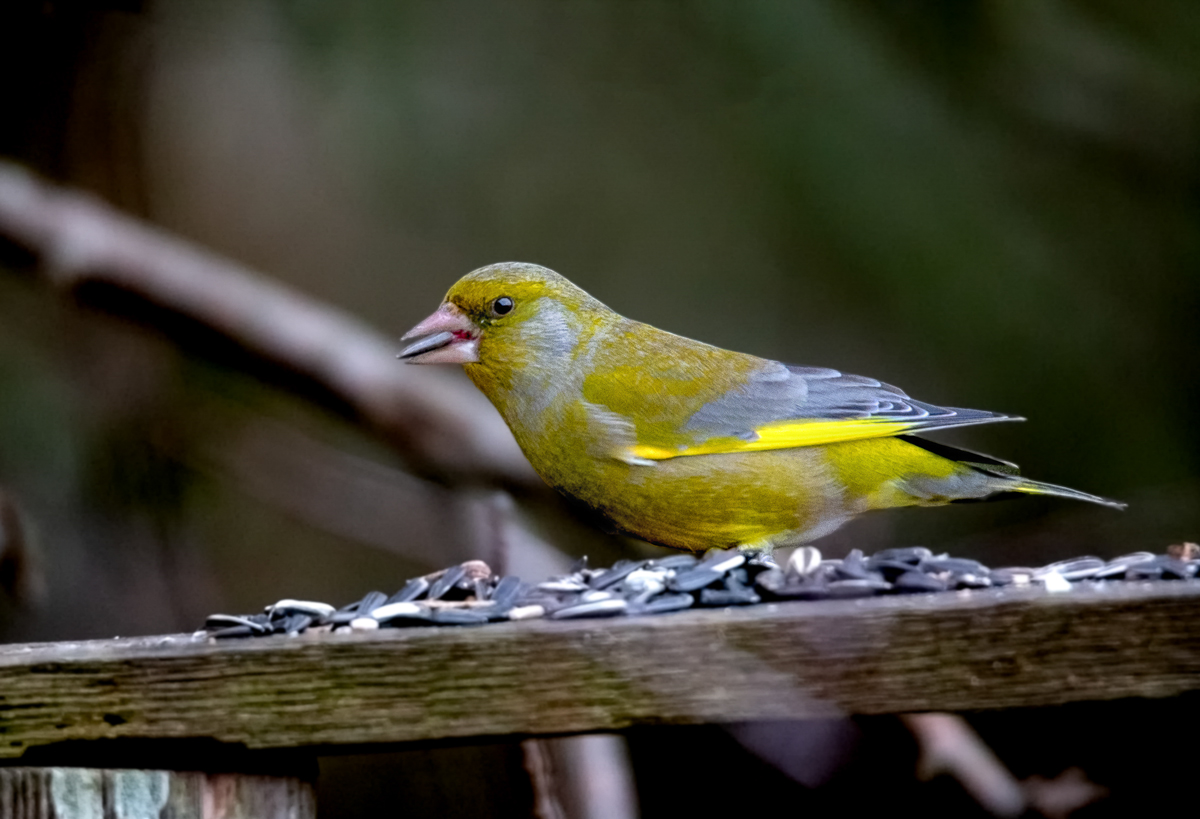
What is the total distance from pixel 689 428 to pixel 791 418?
0.69ft

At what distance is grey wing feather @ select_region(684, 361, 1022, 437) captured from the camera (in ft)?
7.74

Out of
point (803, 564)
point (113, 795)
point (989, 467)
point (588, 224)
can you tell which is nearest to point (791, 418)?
point (989, 467)

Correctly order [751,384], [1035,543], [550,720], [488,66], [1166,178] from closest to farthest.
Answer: [550,720] < [751,384] < [1035,543] < [1166,178] < [488,66]

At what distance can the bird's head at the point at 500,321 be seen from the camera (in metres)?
2.46

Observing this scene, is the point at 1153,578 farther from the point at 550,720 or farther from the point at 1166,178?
the point at 1166,178

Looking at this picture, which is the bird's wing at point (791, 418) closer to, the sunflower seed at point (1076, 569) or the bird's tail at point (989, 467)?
the bird's tail at point (989, 467)

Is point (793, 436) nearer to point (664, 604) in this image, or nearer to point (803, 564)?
point (803, 564)

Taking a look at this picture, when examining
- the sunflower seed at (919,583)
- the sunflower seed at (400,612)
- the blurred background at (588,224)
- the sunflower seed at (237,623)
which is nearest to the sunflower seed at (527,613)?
the sunflower seed at (400,612)

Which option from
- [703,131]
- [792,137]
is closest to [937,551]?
[792,137]

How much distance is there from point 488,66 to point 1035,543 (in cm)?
279

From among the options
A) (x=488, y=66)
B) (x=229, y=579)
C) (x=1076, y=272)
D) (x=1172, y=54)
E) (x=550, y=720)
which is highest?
(x=488, y=66)

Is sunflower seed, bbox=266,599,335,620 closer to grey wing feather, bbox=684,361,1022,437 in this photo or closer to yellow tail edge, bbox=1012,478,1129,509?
grey wing feather, bbox=684,361,1022,437

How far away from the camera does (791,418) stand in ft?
7.83

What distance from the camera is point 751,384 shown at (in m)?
2.47
